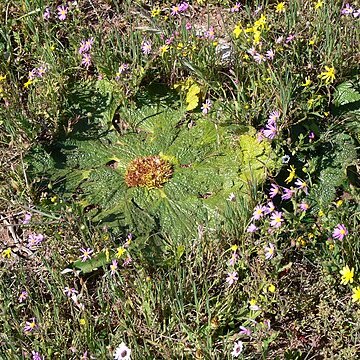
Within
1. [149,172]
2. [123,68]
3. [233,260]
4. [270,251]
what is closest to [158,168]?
[149,172]

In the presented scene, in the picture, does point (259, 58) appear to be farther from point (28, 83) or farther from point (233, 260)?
point (28, 83)

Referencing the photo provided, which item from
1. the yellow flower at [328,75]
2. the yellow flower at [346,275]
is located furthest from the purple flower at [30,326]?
the yellow flower at [328,75]

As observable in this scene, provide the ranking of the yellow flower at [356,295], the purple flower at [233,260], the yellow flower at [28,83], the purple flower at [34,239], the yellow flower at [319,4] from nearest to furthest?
the yellow flower at [356,295] < the purple flower at [233,260] < the purple flower at [34,239] < the yellow flower at [319,4] < the yellow flower at [28,83]

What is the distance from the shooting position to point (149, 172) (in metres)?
3.42

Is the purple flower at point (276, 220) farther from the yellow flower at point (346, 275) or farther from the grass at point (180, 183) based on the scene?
the yellow flower at point (346, 275)

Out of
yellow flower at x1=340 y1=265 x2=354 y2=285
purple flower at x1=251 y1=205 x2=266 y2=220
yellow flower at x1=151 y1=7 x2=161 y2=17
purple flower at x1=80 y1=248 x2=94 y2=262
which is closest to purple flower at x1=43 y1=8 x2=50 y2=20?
yellow flower at x1=151 y1=7 x2=161 y2=17

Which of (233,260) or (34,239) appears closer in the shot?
(233,260)

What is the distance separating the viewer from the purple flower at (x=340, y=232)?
265 cm

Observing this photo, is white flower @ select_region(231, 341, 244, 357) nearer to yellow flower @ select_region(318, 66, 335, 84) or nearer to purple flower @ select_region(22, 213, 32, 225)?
purple flower @ select_region(22, 213, 32, 225)

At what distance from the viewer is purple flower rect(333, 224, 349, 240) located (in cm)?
265

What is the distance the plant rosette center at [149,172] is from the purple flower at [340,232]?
3.38ft

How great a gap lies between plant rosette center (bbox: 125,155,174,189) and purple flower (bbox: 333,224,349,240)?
3.38 ft

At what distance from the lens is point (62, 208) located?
10.4ft

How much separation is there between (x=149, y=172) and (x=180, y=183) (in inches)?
6.9
